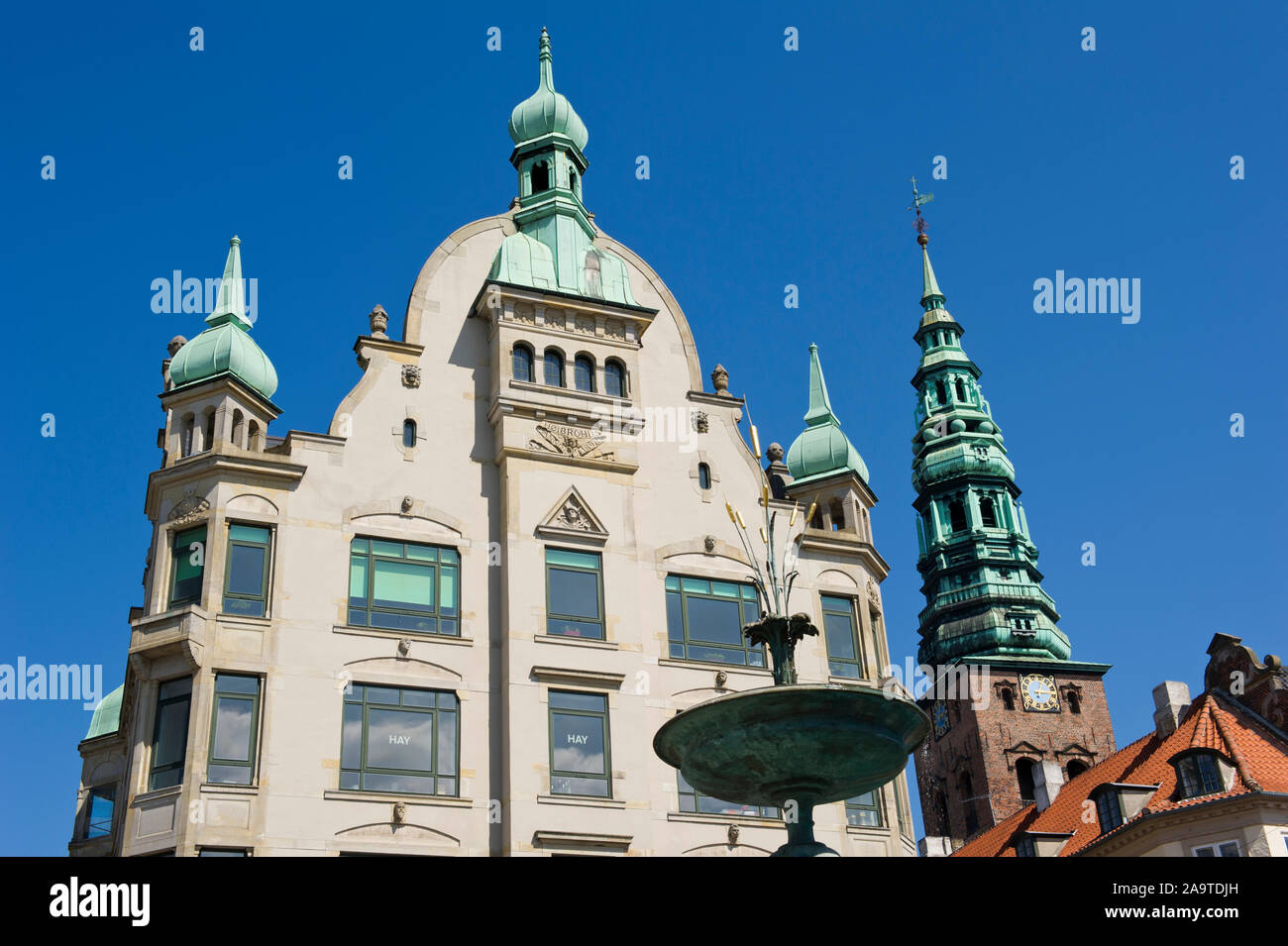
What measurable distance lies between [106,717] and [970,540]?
206ft

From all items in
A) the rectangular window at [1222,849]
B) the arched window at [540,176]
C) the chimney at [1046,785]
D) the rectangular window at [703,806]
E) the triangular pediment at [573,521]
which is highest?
the arched window at [540,176]

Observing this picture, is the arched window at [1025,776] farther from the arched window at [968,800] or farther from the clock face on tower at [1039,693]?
the clock face on tower at [1039,693]

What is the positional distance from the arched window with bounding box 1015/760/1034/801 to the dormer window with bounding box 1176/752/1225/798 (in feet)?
141

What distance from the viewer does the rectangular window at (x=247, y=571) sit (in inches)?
1131

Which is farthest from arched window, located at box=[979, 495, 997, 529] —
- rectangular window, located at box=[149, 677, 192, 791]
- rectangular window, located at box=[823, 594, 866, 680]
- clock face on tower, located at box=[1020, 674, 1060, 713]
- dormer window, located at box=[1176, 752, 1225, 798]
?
rectangular window, located at box=[149, 677, 192, 791]

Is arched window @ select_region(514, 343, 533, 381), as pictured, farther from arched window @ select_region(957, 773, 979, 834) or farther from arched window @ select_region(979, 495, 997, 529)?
arched window @ select_region(979, 495, 997, 529)

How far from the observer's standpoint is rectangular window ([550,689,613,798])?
2903cm

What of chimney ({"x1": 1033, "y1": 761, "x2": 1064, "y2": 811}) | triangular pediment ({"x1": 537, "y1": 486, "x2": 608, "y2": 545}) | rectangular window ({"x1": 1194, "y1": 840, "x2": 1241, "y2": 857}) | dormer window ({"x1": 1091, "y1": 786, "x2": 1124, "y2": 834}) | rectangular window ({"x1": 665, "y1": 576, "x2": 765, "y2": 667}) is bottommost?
rectangular window ({"x1": 1194, "y1": 840, "x2": 1241, "y2": 857})

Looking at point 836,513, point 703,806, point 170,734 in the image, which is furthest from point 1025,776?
point 170,734

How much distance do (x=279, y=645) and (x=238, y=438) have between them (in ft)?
16.3

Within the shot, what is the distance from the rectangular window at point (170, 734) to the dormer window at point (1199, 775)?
29.9m

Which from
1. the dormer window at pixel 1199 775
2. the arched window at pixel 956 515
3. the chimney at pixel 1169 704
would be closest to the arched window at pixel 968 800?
the arched window at pixel 956 515

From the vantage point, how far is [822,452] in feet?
119
